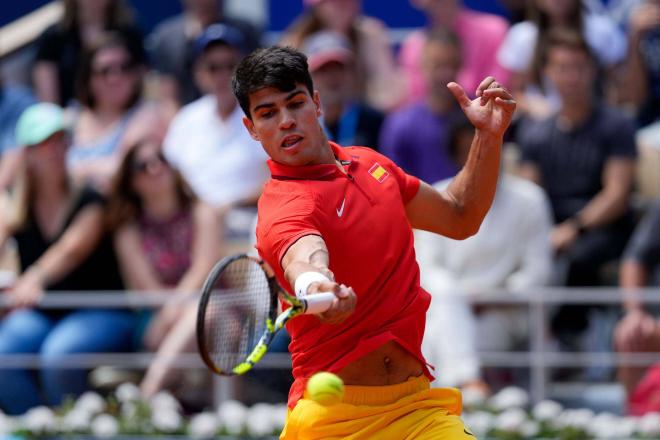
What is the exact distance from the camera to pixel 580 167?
29.0 feet

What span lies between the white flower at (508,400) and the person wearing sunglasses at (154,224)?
1.94 m

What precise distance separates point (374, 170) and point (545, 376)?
12.4 feet

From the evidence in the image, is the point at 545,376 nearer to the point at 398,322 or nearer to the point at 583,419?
the point at 583,419

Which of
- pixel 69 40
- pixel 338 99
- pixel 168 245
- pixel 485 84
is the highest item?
pixel 69 40

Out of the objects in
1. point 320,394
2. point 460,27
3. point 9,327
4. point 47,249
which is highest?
point 460,27

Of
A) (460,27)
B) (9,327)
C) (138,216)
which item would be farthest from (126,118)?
(460,27)

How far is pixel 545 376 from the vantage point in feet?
27.1

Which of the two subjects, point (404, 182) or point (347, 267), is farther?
point (404, 182)

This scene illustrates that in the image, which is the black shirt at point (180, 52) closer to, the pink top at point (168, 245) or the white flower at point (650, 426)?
the pink top at point (168, 245)

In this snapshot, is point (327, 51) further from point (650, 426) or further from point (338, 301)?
point (338, 301)

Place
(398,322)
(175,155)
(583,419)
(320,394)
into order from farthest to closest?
(175,155)
(583,419)
(398,322)
(320,394)

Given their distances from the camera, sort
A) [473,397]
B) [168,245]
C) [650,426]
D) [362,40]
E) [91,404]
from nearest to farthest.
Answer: [650,426] → [473,397] → [91,404] → [168,245] → [362,40]

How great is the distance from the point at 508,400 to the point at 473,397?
0.21 m

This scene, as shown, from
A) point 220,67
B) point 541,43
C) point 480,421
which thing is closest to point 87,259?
point 220,67
